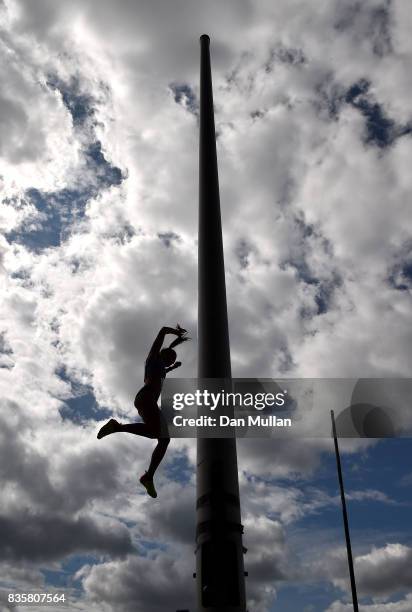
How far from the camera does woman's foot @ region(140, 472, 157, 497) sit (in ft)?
48.5

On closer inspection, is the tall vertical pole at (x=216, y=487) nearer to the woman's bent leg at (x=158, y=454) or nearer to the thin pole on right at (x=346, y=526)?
the woman's bent leg at (x=158, y=454)

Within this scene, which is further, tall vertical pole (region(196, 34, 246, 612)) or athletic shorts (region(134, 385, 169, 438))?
athletic shorts (region(134, 385, 169, 438))

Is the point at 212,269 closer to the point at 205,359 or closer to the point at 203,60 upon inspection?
the point at 205,359

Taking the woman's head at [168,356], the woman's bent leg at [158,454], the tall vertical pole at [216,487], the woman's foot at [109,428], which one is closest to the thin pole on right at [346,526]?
the tall vertical pole at [216,487]

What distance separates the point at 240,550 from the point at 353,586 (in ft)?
67.6

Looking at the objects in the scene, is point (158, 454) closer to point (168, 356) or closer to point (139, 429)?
point (139, 429)

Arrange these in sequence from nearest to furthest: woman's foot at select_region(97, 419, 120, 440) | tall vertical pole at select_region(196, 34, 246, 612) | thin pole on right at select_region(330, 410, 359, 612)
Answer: tall vertical pole at select_region(196, 34, 246, 612), woman's foot at select_region(97, 419, 120, 440), thin pole on right at select_region(330, 410, 359, 612)

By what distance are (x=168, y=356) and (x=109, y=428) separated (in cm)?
293

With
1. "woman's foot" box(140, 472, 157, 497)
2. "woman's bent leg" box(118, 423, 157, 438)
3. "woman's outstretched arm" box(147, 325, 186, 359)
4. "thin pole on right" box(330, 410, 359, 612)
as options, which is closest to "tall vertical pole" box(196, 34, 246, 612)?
"woman's outstretched arm" box(147, 325, 186, 359)

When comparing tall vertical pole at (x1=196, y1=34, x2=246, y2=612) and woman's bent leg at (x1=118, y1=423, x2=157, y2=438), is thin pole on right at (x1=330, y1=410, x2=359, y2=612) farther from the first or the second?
woman's bent leg at (x1=118, y1=423, x2=157, y2=438)

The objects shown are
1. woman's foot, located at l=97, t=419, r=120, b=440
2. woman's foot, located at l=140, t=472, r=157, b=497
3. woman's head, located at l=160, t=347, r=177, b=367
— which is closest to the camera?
woman's foot, located at l=97, t=419, r=120, b=440

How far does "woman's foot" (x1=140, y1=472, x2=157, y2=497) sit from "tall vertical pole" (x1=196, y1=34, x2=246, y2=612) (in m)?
2.00

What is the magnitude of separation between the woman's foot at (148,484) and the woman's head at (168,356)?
350 cm

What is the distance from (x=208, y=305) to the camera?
54.3 ft
